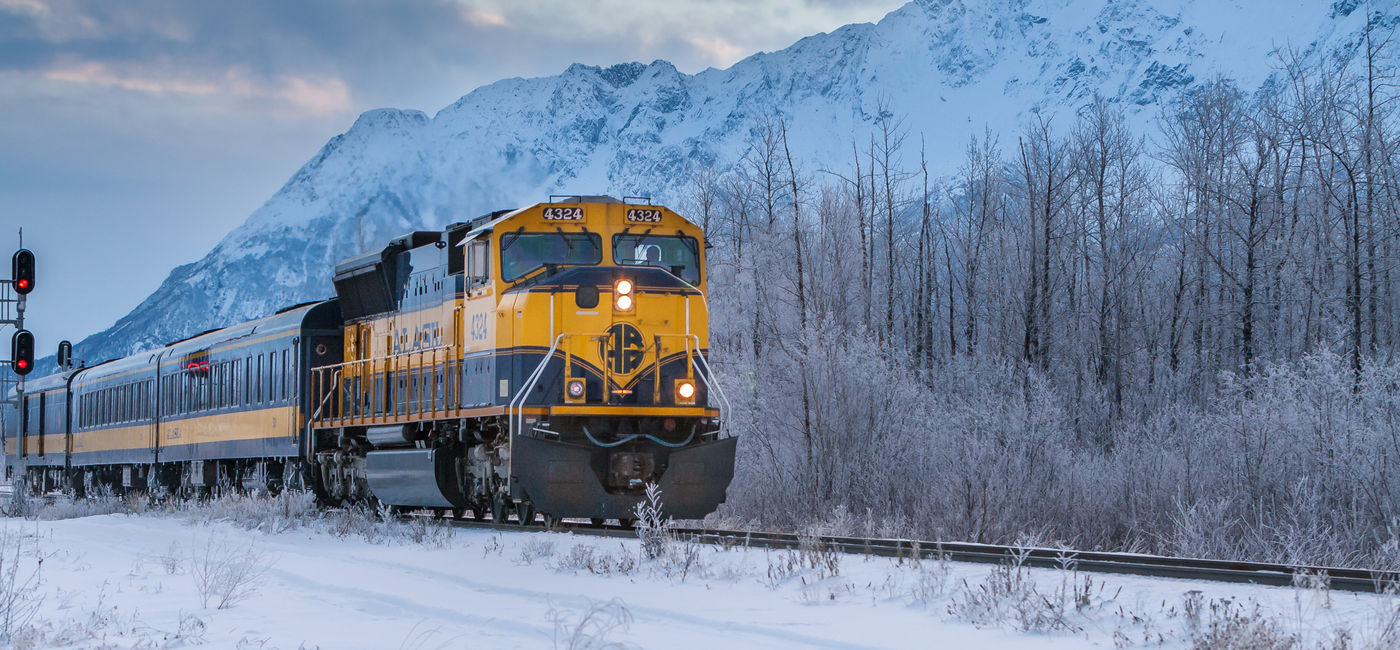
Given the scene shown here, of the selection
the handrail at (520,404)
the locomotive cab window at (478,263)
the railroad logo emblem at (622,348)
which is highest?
the locomotive cab window at (478,263)

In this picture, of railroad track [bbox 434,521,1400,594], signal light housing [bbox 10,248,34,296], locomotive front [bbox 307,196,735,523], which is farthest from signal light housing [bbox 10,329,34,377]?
railroad track [bbox 434,521,1400,594]

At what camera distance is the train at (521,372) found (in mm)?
14352

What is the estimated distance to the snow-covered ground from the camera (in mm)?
7441

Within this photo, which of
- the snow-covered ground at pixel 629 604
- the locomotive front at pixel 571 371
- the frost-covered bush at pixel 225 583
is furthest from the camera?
the locomotive front at pixel 571 371

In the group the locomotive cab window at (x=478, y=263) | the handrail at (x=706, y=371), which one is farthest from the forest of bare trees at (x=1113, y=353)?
the locomotive cab window at (x=478, y=263)

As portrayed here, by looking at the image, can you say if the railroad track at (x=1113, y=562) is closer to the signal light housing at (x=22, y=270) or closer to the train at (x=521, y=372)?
the train at (x=521, y=372)

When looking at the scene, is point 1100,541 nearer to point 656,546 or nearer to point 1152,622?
point 656,546

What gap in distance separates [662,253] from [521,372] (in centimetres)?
220

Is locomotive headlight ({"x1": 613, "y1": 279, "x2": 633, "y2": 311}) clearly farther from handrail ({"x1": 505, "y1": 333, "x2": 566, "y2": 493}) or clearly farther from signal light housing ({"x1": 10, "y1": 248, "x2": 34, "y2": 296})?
signal light housing ({"x1": 10, "y1": 248, "x2": 34, "y2": 296})

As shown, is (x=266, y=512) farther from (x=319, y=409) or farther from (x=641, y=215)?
(x=641, y=215)

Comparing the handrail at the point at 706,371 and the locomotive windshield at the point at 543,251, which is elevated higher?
the locomotive windshield at the point at 543,251

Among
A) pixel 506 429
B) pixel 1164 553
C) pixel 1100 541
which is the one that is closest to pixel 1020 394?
pixel 1100 541

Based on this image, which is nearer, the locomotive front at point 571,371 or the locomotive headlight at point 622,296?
the locomotive front at point 571,371

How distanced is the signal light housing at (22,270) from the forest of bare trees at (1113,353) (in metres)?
12.2
